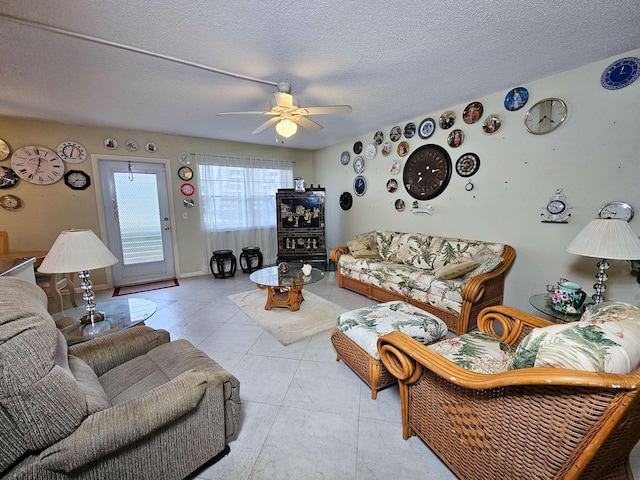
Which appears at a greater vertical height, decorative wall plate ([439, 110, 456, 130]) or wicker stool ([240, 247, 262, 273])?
decorative wall plate ([439, 110, 456, 130])

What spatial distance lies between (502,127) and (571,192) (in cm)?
93

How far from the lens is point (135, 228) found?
4.09 m

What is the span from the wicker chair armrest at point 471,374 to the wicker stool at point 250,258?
3.74 metres

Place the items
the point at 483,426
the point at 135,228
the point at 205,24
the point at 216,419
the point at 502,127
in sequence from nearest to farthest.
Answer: the point at 483,426
the point at 216,419
the point at 205,24
the point at 502,127
the point at 135,228

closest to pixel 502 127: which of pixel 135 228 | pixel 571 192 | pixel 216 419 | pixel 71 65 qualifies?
pixel 571 192

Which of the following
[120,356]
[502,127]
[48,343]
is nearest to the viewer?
[48,343]

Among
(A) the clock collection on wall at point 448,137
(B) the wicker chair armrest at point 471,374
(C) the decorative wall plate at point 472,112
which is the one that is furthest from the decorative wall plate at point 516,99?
(B) the wicker chair armrest at point 471,374

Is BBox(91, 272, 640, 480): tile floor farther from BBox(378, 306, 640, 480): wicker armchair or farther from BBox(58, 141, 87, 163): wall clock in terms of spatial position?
BBox(58, 141, 87, 163): wall clock

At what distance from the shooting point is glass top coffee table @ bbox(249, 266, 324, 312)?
2902 millimetres

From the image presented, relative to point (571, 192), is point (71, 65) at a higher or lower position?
higher

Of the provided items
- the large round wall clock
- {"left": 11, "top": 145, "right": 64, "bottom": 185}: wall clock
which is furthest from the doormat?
the large round wall clock

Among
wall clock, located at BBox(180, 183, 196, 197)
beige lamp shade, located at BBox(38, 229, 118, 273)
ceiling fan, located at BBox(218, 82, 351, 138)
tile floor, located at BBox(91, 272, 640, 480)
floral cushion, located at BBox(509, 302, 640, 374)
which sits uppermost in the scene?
ceiling fan, located at BBox(218, 82, 351, 138)

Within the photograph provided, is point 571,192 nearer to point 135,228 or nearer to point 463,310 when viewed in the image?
point 463,310

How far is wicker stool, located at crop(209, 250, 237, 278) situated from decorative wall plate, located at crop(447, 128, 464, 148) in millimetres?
3799
